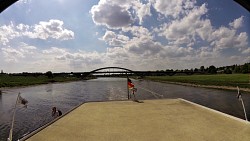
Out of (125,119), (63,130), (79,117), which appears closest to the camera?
(63,130)

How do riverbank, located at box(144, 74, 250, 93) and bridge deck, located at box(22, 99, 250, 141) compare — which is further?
riverbank, located at box(144, 74, 250, 93)

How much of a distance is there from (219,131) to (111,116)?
26.9ft

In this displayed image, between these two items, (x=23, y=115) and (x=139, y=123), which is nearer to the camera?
(x=139, y=123)

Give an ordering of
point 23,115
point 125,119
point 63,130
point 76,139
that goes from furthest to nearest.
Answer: point 23,115 < point 125,119 < point 63,130 < point 76,139

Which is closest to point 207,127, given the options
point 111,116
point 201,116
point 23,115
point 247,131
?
point 247,131

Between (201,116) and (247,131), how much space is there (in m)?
5.18

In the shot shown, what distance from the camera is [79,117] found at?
65.6ft

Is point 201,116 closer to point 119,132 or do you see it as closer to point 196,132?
point 196,132

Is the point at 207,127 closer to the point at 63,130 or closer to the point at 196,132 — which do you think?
the point at 196,132

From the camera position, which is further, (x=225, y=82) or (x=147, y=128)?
(x=225, y=82)

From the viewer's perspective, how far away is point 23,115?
35.4 m

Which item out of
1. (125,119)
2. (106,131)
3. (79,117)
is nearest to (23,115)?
(79,117)

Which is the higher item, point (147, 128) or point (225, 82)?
point (225, 82)

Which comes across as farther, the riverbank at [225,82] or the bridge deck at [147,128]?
the riverbank at [225,82]
